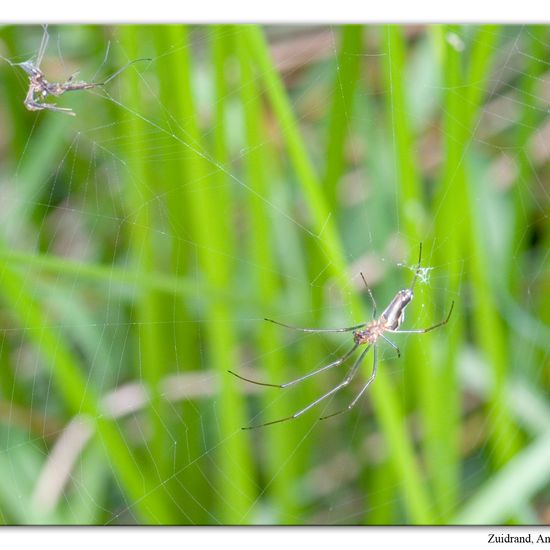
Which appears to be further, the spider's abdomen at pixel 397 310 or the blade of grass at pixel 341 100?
the spider's abdomen at pixel 397 310

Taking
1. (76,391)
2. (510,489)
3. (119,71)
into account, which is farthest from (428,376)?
(119,71)

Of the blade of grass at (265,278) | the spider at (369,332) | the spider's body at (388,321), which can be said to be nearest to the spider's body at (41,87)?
the blade of grass at (265,278)

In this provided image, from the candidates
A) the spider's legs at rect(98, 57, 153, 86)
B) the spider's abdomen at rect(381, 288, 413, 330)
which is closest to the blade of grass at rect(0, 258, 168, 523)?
the spider's legs at rect(98, 57, 153, 86)

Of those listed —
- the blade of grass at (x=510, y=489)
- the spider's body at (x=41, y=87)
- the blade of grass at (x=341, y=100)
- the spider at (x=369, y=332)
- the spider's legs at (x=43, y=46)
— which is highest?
the spider's legs at (x=43, y=46)

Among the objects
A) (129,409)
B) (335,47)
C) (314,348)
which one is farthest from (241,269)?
(335,47)

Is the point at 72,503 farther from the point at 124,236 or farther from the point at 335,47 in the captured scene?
the point at 335,47

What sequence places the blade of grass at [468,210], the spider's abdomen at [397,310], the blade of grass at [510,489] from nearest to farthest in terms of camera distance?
the blade of grass at [510,489], the blade of grass at [468,210], the spider's abdomen at [397,310]

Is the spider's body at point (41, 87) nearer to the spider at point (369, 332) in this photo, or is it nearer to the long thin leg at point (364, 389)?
the spider at point (369, 332)
